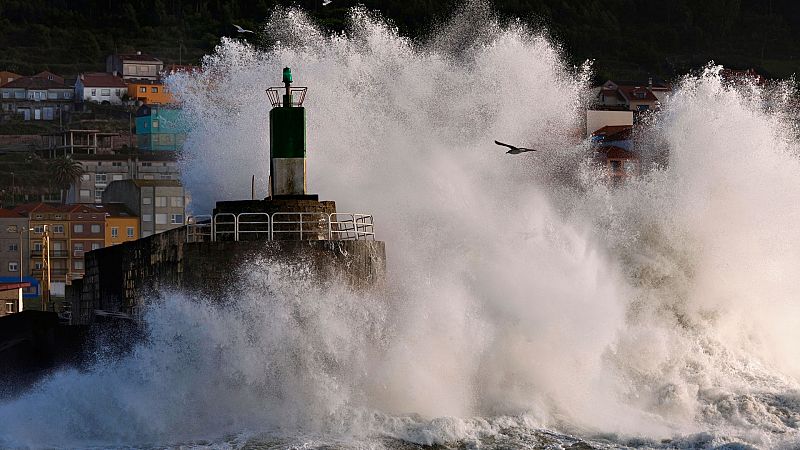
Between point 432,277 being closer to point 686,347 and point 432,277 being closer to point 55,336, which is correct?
point 686,347

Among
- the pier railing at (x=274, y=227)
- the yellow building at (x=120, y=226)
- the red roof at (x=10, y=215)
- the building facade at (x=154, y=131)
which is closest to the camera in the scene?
the pier railing at (x=274, y=227)

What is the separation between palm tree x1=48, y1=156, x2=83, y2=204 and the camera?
109750mm

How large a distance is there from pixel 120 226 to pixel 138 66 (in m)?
52.3

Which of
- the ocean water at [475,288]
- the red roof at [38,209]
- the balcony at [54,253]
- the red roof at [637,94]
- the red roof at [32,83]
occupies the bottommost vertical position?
the ocean water at [475,288]

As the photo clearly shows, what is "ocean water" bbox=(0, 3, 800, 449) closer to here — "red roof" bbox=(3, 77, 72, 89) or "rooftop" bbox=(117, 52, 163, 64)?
"red roof" bbox=(3, 77, 72, 89)

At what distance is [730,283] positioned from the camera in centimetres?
3028

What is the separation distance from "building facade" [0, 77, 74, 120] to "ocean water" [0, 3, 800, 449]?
101 m

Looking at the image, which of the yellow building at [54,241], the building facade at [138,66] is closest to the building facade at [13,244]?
the yellow building at [54,241]

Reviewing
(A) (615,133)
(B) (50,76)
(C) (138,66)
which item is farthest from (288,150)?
(C) (138,66)

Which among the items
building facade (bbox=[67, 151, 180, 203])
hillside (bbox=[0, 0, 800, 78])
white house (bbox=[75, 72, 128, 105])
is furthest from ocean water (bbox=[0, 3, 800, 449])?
white house (bbox=[75, 72, 128, 105])

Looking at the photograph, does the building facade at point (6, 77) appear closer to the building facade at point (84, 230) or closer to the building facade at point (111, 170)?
the building facade at point (111, 170)

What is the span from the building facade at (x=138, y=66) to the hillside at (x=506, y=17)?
1.70m

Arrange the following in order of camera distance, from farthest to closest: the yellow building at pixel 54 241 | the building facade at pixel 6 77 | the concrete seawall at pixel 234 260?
the building facade at pixel 6 77 → the yellow building at pixel 54 241 → the concrete seawall at pixel 234 260

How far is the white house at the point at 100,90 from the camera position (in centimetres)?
13525
